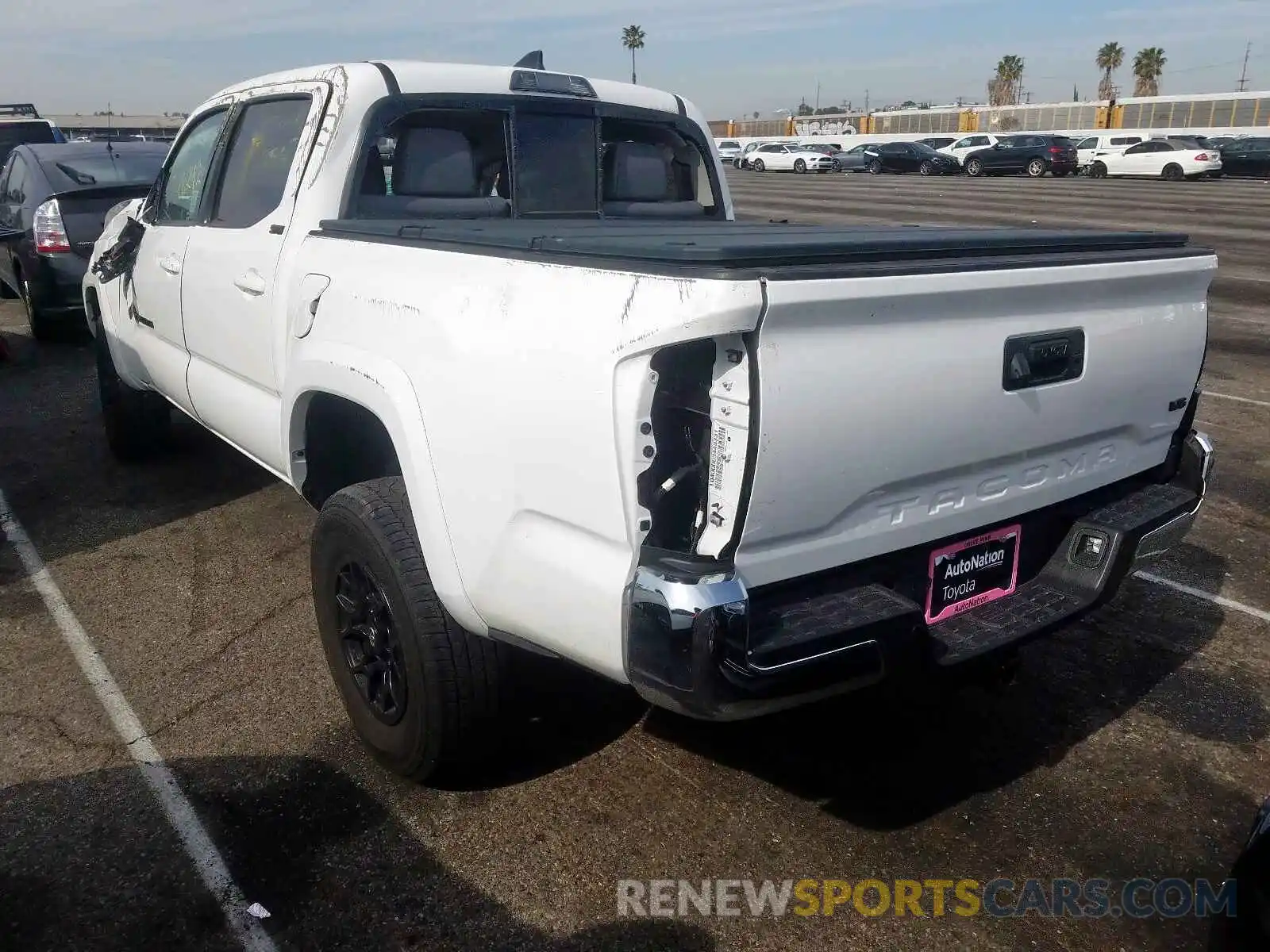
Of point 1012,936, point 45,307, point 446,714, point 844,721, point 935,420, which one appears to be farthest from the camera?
point 45,307

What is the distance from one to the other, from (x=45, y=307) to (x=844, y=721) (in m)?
8.54

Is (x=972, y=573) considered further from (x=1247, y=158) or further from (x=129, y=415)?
(x=1247, y=158)

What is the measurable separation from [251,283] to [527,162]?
1149mm

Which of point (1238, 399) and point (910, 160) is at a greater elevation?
point (1238, 399)

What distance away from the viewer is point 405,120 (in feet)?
12.3

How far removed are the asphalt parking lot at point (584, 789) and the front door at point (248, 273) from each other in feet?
2.84

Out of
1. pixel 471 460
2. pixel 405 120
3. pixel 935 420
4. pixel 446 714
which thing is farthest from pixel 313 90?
pixel 935 420

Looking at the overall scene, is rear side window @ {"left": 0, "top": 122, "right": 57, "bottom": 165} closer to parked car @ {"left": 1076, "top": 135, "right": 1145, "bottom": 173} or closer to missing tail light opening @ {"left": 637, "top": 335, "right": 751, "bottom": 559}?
missing tail light opening @ {"left": 637, "top": 335, "right": 751, "bottom": 559}

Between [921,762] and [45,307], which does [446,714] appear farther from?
[45,307]

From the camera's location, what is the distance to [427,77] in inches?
149

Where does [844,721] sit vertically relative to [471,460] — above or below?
below

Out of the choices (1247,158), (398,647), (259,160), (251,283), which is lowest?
(1247,158)

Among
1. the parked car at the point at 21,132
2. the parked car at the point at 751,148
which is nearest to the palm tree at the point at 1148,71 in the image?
the parked car at the point at 751,148

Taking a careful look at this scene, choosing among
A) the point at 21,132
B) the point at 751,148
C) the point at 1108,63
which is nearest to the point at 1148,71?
the point at 1108,63
